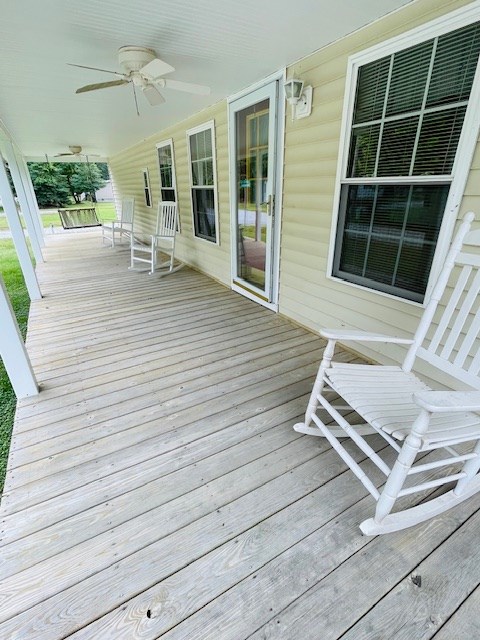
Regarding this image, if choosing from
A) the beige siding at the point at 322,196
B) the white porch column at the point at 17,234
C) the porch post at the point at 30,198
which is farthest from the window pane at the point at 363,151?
the porch post at the point at 30,198

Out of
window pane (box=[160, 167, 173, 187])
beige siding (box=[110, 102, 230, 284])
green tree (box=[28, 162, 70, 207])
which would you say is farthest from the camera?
green tree (box=[28, 162, 70, 207])

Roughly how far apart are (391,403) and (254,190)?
Result: 8.74ft

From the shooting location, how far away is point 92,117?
14.1 ft

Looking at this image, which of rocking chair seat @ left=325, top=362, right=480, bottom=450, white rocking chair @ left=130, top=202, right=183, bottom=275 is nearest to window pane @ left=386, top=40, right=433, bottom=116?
rocking chair seat @ left=325, top=362, right=480, bottom=450

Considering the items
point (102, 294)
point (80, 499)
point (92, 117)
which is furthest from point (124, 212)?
point (80, 499)

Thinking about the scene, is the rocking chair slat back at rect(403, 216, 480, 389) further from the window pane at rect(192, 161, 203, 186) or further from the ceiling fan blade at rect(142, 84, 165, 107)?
the window pane at rect(192, 161, 203, 186)

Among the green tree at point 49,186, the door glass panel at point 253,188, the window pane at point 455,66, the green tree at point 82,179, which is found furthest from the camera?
the green tree at point 82,179

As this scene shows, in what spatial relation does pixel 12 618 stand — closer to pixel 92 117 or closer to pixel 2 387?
pixel 2 387

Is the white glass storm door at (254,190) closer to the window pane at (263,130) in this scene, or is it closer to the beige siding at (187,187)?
the window pane at (263,130)

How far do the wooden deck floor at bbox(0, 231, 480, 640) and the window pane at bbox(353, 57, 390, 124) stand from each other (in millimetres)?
1730

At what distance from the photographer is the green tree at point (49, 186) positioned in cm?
1808

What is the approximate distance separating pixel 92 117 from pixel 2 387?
12.9 ft

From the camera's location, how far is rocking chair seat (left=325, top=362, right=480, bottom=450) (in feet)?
3.62

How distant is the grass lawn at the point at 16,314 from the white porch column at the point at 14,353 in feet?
0.47
